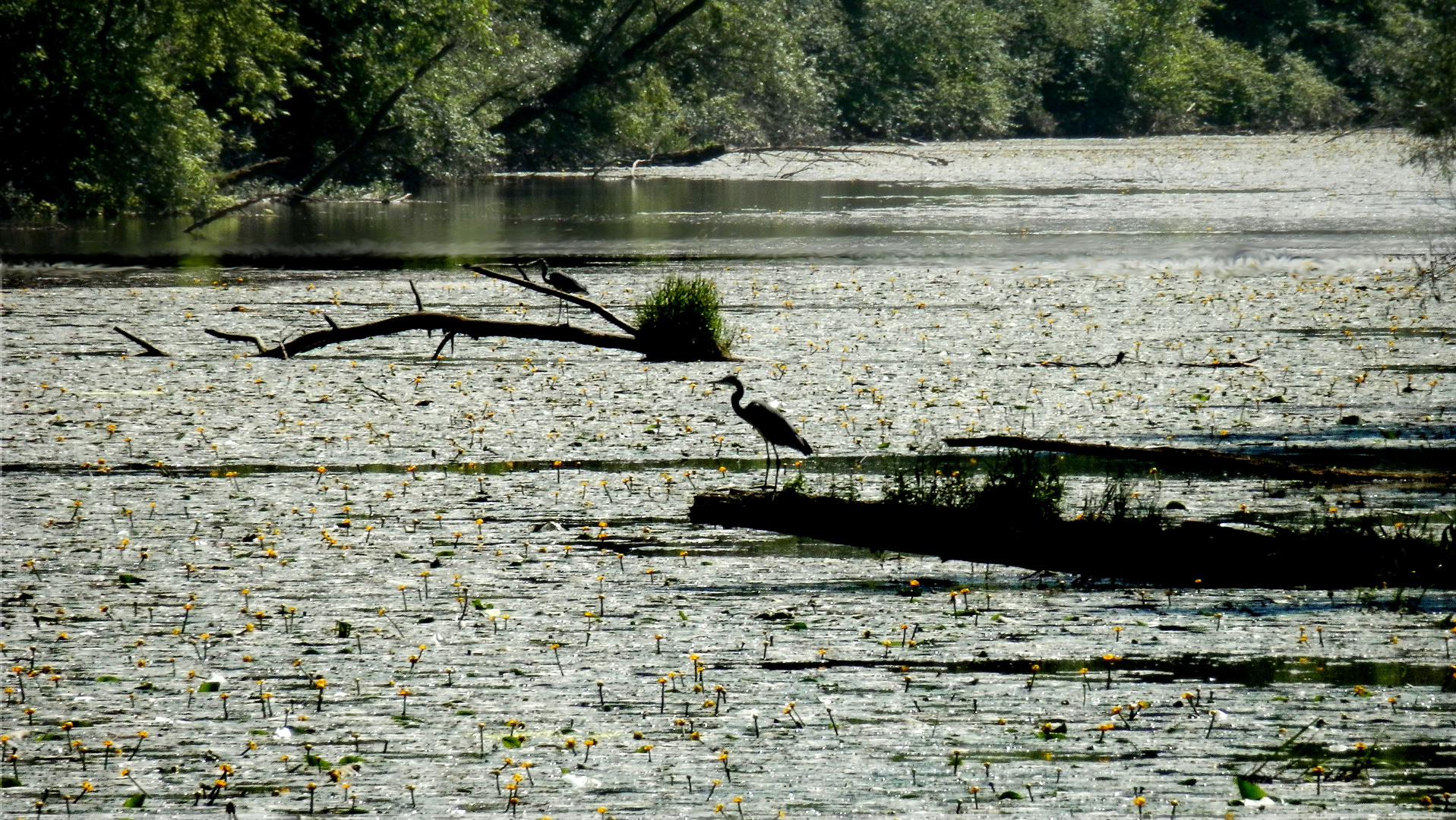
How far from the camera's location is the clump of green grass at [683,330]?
48.4ft

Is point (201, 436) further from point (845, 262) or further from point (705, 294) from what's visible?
point (845, 262)

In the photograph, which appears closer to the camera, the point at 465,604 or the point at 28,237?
the point at 465,604

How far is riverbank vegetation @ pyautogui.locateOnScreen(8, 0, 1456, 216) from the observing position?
88.5 ft

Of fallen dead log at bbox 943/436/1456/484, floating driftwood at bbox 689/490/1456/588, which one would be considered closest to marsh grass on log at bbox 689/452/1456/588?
floating driftwood at bbox 689/490/1456/588

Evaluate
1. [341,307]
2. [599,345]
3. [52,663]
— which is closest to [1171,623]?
[52,663]

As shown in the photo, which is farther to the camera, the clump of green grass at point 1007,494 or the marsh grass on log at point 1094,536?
the clump of green grass at point 1007,494

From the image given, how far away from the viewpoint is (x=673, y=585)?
24.6 feet

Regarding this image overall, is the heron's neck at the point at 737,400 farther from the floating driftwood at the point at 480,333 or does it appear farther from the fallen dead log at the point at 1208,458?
the floating driftwood at the point at 480,333

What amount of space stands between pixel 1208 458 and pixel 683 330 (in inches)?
275

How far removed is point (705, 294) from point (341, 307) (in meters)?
5.77

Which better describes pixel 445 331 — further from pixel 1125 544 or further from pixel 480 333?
pixel 1125 544

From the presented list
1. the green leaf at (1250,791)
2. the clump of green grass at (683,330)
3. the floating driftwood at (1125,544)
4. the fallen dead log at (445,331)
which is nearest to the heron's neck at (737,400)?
the floating driftwood at (1125,544)

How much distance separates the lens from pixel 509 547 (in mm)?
8203

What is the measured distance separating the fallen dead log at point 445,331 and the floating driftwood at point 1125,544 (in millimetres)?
5533
